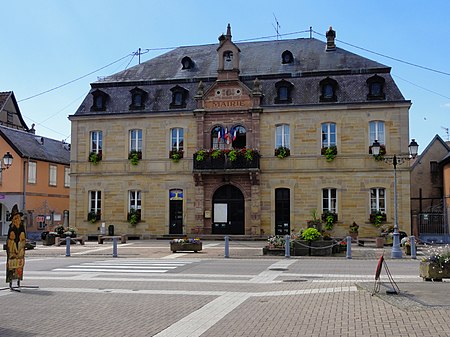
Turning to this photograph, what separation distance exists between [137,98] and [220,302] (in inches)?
1190

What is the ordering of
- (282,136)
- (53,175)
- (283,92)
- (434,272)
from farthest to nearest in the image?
1. (53,175)
2. (283,92)
3. (282,136)
4. (434,272)

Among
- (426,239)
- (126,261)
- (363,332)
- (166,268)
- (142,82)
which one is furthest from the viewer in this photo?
(142,82)

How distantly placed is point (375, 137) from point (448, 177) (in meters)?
8.46

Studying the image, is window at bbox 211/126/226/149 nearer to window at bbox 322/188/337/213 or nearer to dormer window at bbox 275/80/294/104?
dormer window at bbox 275/80/294/104

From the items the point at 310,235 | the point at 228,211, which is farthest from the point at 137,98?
the point at 310,235

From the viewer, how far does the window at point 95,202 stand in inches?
1599

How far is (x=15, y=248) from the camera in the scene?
13.9 metres

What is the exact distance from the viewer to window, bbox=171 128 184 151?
3941 centimetres

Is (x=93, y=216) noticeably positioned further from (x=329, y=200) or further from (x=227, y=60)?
(x=329, y=200)

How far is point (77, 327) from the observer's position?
952cm

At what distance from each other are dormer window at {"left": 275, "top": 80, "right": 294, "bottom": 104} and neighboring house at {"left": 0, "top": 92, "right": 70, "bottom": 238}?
1890 centimetres

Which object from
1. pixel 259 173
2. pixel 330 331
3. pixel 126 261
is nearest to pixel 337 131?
pixel 259 173

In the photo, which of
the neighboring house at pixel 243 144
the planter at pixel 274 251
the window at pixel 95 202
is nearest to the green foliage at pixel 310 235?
the planter at pixel 274 251

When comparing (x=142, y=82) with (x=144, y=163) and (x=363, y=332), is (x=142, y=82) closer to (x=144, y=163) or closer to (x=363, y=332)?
(x=144, y=163)
